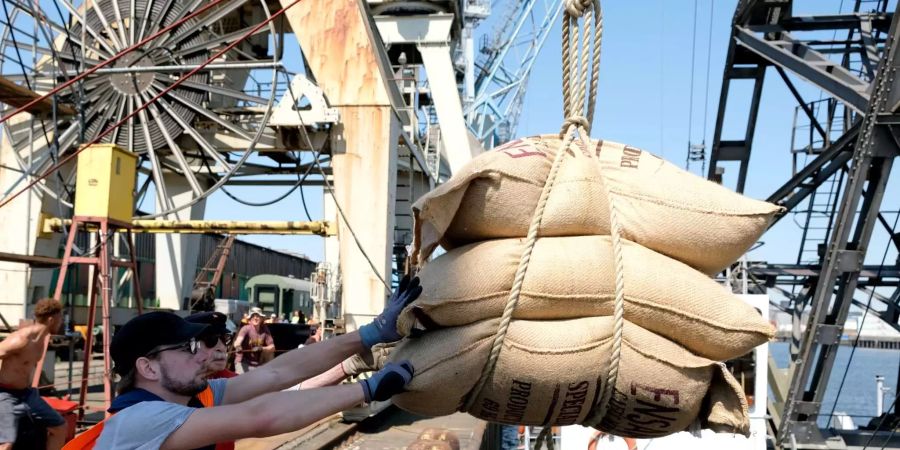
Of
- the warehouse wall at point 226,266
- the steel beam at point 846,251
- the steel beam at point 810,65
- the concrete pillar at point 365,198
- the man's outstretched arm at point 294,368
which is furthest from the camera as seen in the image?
the warehouse wall at point 226,266

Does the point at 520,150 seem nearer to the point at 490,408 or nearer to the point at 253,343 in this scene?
the point at 490,408

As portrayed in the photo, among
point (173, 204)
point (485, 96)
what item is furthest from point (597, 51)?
point (485, 96)

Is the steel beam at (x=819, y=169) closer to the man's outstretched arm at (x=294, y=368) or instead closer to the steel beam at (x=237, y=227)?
the steel beam at (x=237, y=227)

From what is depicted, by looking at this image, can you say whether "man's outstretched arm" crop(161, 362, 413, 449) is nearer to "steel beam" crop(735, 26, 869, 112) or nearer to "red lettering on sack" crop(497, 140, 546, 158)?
"red lettering on sack" crop(497, 140, 546, 158)

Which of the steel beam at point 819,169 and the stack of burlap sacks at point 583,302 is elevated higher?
the steel beam at point 819,169

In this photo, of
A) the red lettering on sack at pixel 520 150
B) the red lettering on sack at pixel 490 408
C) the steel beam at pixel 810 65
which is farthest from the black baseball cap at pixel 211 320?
the steel beam at pixel 810 65

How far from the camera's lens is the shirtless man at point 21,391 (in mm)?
4949

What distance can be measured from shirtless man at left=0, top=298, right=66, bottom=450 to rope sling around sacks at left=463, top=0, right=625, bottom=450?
3394mm

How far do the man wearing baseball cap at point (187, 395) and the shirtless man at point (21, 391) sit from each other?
2.66 meters

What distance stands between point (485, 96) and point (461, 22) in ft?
57.5

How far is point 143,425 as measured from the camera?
2.30 meters

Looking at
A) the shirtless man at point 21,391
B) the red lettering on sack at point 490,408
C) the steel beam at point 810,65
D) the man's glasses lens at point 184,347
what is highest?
the steel beam at point 810,65

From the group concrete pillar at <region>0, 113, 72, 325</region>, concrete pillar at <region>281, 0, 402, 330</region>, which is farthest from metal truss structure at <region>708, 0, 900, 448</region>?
concrete pillar at <region>0, 113, 72, 325</region>

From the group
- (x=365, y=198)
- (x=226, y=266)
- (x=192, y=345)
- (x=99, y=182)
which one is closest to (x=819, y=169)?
(x=365, y=198)
